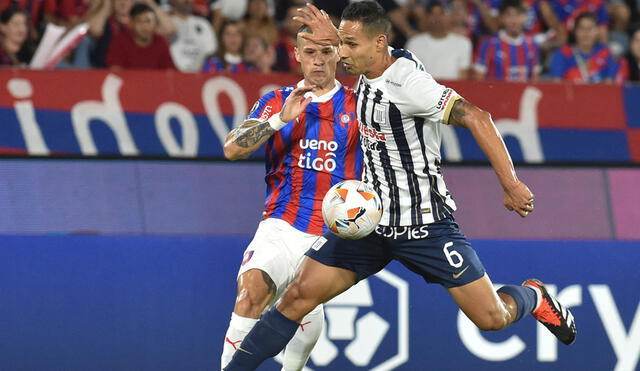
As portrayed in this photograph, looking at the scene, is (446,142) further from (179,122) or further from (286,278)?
(286,278)

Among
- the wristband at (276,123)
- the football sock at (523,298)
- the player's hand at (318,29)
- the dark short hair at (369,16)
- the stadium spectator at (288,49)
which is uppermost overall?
the dark short hair at (369,16)

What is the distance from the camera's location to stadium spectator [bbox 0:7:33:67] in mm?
8898

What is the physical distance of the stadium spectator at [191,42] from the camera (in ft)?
32.6

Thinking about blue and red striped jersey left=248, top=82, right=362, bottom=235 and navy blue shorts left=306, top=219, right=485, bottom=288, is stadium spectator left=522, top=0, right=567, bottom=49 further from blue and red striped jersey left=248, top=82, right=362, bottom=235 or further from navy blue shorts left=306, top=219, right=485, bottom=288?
navy blue shorts left=306, top=219, right=485, bottom=288

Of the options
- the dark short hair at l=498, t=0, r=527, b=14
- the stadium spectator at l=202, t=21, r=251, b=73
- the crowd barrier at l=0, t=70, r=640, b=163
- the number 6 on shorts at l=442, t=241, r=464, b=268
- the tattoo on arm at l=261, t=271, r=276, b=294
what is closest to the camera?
the number 6 on shorts at l=442, t=241, r=464, b=268

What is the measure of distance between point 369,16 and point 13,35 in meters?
4.71

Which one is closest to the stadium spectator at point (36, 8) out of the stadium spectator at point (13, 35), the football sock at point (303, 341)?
the stadium spectator at point (13, 35)

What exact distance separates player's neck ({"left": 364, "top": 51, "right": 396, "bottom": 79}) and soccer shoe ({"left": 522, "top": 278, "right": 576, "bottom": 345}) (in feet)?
4.97

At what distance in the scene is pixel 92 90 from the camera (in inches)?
→ 322

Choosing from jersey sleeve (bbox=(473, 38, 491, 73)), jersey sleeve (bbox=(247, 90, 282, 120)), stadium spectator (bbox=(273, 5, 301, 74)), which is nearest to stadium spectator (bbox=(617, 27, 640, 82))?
jersey sleeve (bbox=(473, 38, 491, 73))

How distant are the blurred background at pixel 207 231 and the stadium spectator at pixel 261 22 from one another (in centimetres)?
201

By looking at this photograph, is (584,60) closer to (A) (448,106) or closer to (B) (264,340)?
(A) (448,106)

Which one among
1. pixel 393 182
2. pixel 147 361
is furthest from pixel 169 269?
pixel 393 182

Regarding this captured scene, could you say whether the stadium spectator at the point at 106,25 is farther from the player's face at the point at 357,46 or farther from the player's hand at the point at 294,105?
the player's face at the point at 357,46
